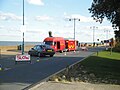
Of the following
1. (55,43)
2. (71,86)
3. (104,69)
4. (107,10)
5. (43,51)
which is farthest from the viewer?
(55,43)

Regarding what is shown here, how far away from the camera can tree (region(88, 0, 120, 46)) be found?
2395 centimetres

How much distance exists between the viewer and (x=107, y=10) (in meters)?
25.7

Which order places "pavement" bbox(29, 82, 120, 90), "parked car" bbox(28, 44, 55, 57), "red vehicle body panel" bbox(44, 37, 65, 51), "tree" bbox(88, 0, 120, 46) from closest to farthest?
"pavement" bbox(29, 82, 120, 90), "tree" bbox(88, 0, 120, 46), "parked car" bbox(28, 44, 55, 57), "red vehicle body panel" bbox(44, 37, 65, 51)

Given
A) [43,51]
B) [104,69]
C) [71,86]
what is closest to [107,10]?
[104,69]

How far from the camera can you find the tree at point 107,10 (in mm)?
23947

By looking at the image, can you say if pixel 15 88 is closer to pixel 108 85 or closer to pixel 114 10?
pixel 108 85

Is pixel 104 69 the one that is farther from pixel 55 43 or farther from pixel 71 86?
pixel 55 43

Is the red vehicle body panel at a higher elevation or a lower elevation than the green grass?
higher

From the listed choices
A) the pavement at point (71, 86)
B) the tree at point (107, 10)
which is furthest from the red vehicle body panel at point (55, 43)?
the pavement at point (71, 86)

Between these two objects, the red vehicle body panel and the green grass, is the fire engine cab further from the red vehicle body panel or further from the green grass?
the green grass

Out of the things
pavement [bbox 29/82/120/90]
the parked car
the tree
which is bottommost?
pavement [bbox 29/82/120/90]

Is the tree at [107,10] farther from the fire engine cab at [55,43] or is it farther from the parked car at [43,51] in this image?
the fire engine cab at [55,43]

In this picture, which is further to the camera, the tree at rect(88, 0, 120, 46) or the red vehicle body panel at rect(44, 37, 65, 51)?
the red vehicle body panel at rect(44, 37, 65, 51)

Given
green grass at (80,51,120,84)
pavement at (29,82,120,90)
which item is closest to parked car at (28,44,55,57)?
green grass at (80,51,120,84)
